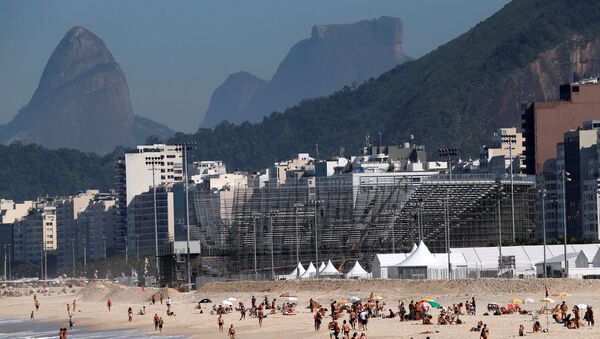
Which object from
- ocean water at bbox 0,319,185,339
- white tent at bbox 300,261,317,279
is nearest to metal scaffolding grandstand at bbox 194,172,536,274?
white tent at bbox 300,261,317,279

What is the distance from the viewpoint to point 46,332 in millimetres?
82625

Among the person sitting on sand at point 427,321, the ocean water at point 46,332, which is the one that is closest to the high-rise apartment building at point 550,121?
the ocean water at point 46,332

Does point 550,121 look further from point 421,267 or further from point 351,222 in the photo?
point 421,267

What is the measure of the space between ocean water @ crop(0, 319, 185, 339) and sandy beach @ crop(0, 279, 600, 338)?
1.00 meters

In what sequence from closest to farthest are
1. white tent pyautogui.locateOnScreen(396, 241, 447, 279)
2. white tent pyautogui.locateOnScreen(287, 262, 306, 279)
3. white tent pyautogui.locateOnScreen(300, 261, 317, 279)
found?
white tent pyautogui.locateOnScreen(396, 241, 447, 279) → white tent pyautogui.locateOnScreen(300, 261, 317, 279) → white tent pyautogui.locateOnScreen(287, 262, 306, 279)

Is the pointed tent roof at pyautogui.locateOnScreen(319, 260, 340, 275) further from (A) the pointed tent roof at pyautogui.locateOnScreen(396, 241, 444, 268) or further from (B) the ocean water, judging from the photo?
(B) the ocean water

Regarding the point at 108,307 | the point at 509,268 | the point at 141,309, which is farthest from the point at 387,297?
the point at 108,307

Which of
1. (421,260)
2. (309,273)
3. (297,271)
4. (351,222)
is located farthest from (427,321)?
(351,222)

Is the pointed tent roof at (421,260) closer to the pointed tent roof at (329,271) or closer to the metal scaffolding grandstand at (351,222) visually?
the pointed tent roof at (329,271)

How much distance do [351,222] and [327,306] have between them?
3638cm

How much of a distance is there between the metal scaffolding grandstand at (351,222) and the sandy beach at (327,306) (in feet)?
34.3

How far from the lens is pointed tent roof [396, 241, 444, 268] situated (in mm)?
87438

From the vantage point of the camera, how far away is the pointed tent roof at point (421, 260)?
87.4 meters

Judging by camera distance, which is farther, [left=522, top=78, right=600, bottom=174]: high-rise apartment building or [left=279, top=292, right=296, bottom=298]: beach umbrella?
[left=522, top=78, right=600, bottom=174]: high-rise apartment building
